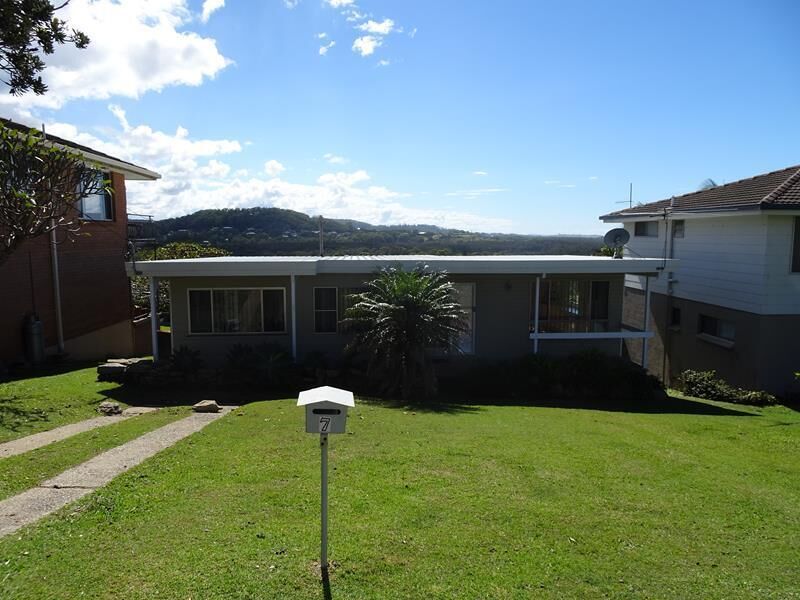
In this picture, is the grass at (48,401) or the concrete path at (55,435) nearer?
the concrete path at (55,435)

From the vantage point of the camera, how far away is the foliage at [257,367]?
13129 millimetres

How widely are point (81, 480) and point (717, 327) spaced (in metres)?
16.7

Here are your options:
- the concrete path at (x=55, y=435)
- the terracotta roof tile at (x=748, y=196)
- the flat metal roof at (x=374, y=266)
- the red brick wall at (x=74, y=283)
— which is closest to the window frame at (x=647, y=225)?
the terracotta roof tile at (x=748, y=196)

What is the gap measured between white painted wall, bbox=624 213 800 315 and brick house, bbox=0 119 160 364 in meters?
16.9

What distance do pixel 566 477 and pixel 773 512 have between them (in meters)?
2.09

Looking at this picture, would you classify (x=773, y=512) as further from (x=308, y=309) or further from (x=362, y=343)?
(x=308, y=309)

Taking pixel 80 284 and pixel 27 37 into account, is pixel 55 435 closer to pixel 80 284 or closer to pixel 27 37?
pixel 27 37

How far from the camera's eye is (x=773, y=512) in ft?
20.1

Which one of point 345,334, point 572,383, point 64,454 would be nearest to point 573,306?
point 572,383

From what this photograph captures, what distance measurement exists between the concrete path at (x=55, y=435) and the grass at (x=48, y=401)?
9.8 inches

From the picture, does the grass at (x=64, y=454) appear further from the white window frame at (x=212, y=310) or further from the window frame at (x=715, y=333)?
the window frame at (x=715, y=333)

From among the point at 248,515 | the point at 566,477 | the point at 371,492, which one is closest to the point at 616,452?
the point at 566,477

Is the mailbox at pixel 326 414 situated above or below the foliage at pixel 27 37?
below

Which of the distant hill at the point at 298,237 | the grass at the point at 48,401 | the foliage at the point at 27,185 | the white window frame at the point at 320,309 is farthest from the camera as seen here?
the distant hill at the point at 298,237
